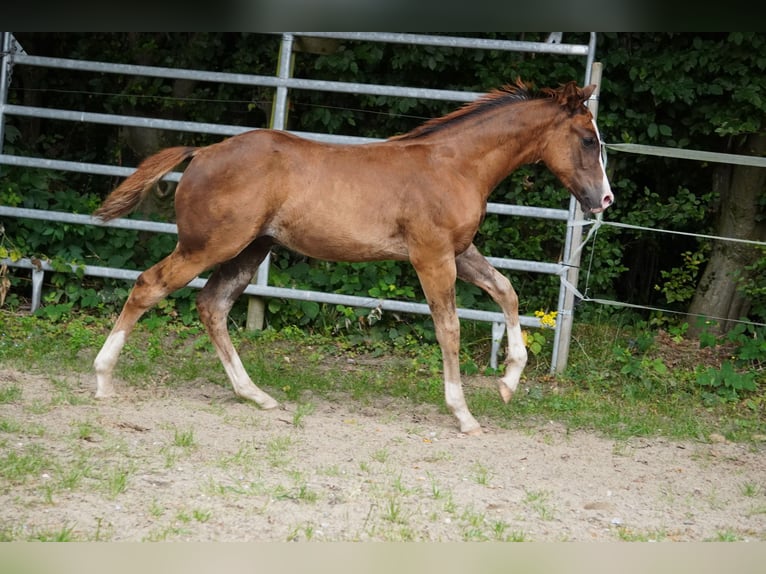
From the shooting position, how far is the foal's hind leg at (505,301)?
210 inches

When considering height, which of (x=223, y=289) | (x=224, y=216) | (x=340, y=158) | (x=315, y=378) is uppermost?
(x=340, y=158)

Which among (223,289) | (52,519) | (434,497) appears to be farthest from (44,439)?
(434,497)

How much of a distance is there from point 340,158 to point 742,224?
439cm

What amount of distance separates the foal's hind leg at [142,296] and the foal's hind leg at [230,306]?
0.32 meters

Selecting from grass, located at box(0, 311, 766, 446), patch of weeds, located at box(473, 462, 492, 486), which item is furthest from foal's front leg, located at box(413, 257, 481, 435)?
patch of weeds, located at box(473, 462, 492, 486)

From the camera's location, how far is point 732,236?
7777 mm

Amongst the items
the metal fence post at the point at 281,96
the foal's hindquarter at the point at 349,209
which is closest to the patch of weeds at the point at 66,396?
the foal's hindquarter at the point at 349,209

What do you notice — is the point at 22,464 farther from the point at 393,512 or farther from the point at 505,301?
the point at 505,301

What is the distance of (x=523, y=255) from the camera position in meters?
7.52

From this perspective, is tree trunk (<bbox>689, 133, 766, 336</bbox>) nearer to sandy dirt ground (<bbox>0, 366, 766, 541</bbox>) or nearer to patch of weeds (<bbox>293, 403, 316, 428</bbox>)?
sandy dirt ground (<bbox>0, 366, 766, 541</bbox>)

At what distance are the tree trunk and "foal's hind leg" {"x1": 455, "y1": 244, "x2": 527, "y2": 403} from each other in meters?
3.16

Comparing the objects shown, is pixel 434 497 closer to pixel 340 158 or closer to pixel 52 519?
pixel 52 519

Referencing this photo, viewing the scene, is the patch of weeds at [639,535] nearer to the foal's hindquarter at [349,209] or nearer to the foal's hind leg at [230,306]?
the foal's hindquarter at [349,209]

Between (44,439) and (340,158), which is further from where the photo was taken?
(340,158)
